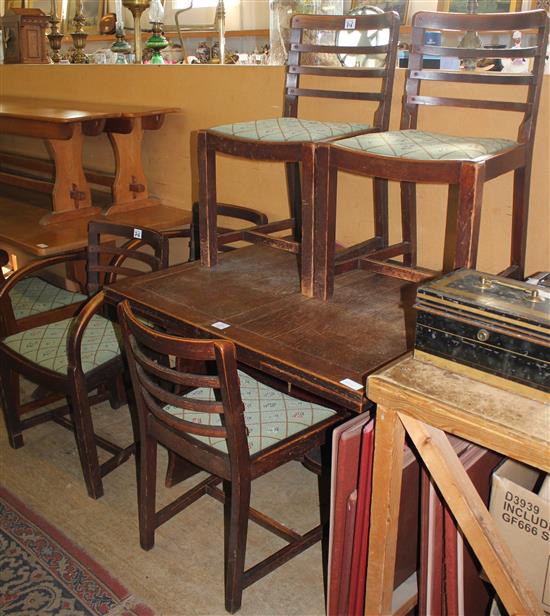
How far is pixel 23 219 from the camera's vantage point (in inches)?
125

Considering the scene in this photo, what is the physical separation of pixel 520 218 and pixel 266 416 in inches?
35.4

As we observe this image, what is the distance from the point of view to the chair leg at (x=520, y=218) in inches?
72.7

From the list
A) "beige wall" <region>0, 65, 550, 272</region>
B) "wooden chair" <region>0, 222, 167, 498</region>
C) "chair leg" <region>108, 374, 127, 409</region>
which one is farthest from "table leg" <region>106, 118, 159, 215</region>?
"chair leg" <region>108, 374, 127, 409</region>

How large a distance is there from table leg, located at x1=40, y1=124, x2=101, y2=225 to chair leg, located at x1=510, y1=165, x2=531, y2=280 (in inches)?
76.8

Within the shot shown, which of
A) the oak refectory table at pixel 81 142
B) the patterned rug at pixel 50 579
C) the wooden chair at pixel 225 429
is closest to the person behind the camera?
the wooden chair at pixel 225 429

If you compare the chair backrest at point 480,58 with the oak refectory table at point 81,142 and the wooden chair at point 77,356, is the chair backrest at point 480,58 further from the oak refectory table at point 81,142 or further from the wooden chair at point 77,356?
the oak refectory table at point 81,142

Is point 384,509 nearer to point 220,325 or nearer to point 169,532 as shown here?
point 220,325

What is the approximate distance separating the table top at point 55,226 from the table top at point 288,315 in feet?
2.42

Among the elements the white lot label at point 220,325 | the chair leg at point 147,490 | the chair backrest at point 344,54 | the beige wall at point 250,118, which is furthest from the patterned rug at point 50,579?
the chair backrest at point 344,54

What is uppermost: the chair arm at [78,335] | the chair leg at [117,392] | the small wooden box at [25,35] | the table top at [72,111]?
the small wooden box at [25,35]

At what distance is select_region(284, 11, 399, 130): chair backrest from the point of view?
2.05m

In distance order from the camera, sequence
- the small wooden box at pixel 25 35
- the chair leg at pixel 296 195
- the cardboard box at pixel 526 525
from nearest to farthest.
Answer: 1. the cardboard box at pixel 526 525
2. the chair leg at pixel 296 195
3. the small wooden box at pixel 25 35

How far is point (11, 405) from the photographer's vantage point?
2.32m

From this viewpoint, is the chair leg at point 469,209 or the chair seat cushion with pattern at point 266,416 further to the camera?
the chair seat cushion with pattern at point 266,416
